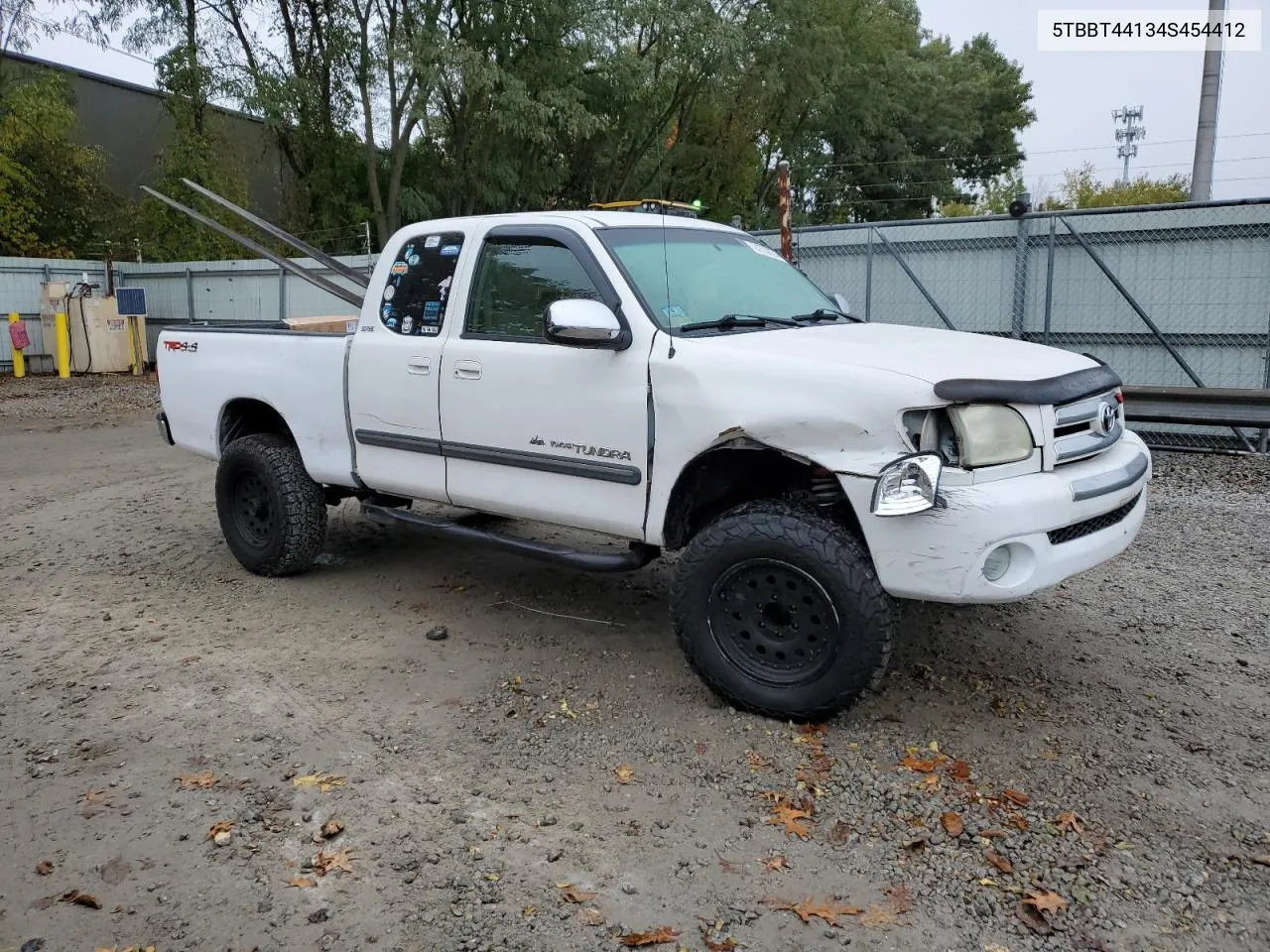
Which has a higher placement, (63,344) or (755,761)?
(63,344)

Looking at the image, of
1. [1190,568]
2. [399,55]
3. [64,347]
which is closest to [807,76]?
[399,55]

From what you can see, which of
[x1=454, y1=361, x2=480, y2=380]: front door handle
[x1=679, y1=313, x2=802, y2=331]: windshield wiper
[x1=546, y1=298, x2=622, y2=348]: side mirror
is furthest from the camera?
[x1=454, y1=361, x2=480, y2=380]: front door handle

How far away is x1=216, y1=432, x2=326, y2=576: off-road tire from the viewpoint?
5812mm

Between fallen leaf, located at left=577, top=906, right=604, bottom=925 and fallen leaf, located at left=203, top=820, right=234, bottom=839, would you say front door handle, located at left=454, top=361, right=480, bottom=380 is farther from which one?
fallen leaf, located at left=577, top=906, right=604, bottom=925

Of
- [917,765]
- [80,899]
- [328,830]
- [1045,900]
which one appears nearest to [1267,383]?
[917,765]

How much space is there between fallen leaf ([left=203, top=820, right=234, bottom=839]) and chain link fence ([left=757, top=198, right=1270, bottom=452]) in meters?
8.97

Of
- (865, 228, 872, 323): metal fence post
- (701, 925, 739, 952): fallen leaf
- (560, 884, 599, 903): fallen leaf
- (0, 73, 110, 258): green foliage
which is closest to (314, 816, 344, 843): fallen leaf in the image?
(560, 884, 599, 903): fallen leaf

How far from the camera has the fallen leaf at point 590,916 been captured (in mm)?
2855

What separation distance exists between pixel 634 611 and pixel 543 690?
1113mm

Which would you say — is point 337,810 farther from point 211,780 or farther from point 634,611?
point 634,611

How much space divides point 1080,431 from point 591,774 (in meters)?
2.25

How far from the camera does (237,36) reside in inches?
887

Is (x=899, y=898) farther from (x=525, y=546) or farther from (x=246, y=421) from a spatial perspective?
(x=246, y=421)

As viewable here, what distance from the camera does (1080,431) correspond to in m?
3.95
